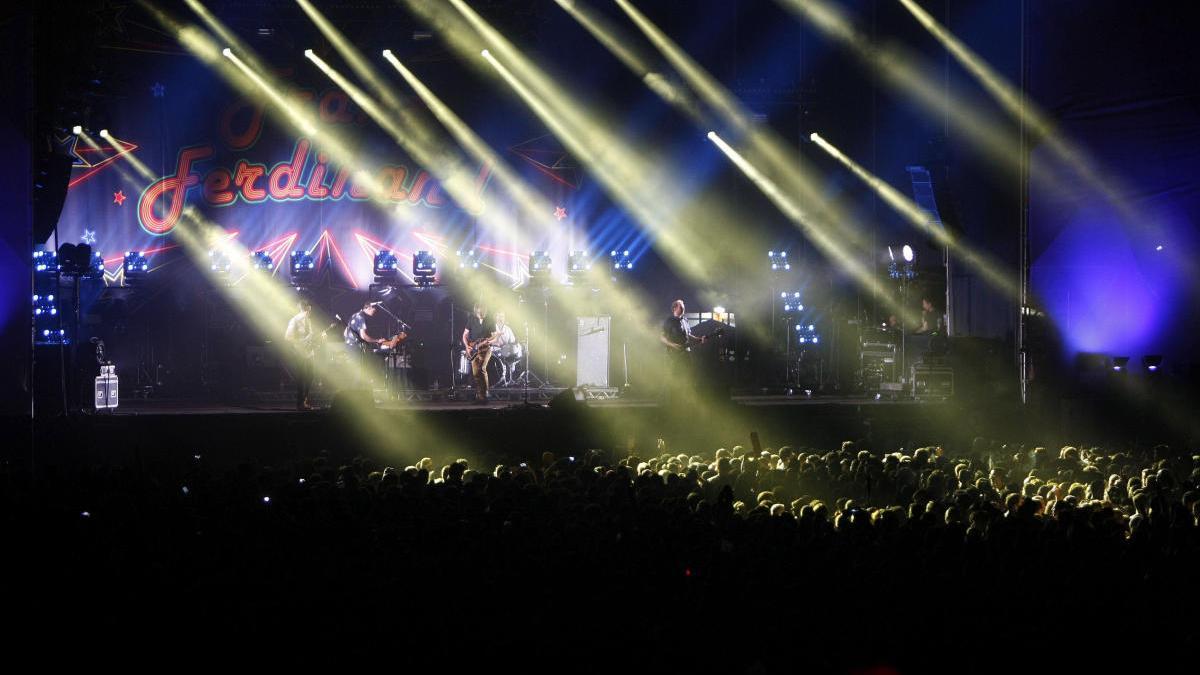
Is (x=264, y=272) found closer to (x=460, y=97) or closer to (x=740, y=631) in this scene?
(x=460, y=97)

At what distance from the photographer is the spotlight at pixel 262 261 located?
1886 centimetres

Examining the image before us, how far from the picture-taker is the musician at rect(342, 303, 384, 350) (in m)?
17.2

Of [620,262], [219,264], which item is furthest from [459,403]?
[219,264]

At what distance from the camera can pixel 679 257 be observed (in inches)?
798

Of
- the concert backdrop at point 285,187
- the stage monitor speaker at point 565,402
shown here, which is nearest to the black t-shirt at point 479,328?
the concert backdrop at point 285,187

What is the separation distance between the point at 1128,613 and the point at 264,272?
17097 millimetres

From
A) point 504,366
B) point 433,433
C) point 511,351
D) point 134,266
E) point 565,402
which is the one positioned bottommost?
point 433,433

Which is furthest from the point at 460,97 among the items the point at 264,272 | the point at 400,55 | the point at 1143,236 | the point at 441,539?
the point at 441,539

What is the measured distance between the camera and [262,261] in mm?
18875

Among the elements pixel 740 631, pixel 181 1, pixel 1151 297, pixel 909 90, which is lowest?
pixel 740 631

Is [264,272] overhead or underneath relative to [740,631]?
overhead

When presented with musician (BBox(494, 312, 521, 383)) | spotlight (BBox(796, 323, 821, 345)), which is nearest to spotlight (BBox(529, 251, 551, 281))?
musician (BBox(494, 312, 521, 383))

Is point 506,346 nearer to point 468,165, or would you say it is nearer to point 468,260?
point 468,260

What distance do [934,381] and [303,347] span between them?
8.68 meters
